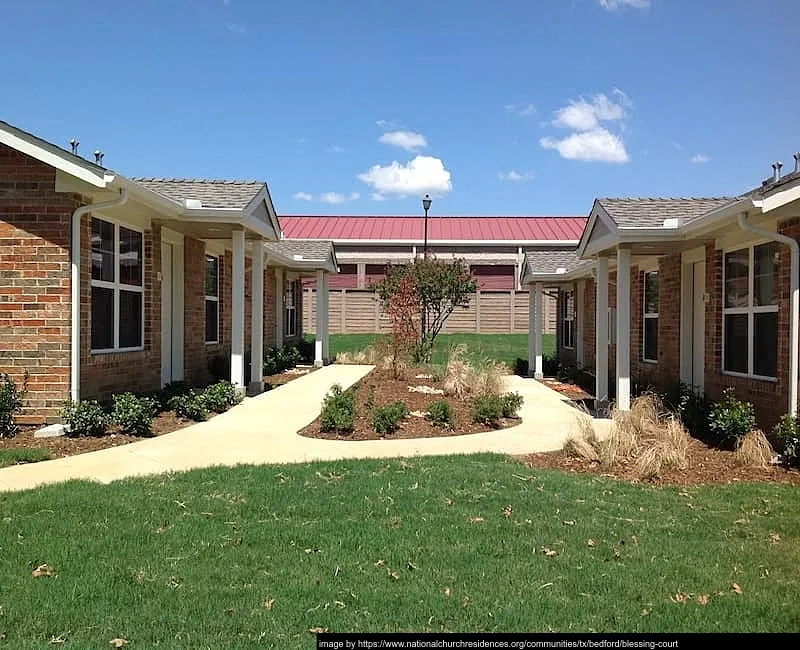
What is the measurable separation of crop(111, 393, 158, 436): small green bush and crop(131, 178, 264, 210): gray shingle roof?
3.87 meters

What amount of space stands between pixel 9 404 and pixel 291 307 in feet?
55.1

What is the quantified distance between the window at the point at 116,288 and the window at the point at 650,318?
9.84 meters

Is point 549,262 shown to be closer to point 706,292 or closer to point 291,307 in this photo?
point 291,307

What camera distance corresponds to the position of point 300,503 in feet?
19.8

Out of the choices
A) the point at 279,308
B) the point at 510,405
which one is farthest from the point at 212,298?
the point at 279,308

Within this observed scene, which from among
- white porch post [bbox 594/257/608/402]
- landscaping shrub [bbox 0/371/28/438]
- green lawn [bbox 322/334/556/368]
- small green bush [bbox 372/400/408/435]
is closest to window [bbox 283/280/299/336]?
green lawn [bbox 322/334/556/368]

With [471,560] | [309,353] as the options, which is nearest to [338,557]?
→ [471,560]

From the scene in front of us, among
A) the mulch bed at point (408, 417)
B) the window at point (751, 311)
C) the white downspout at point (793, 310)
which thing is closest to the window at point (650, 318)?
the window at point (751, 311)

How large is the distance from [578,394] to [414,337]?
4.25 m

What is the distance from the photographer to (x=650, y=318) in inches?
596

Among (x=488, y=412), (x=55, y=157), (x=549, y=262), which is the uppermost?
(x=55, y=157)

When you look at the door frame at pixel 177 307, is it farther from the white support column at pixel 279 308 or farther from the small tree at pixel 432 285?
the white support column at pixel 279 308

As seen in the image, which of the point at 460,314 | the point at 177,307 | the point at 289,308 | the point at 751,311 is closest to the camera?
the point at 751,311

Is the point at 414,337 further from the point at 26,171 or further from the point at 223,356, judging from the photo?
the point at 26,171
